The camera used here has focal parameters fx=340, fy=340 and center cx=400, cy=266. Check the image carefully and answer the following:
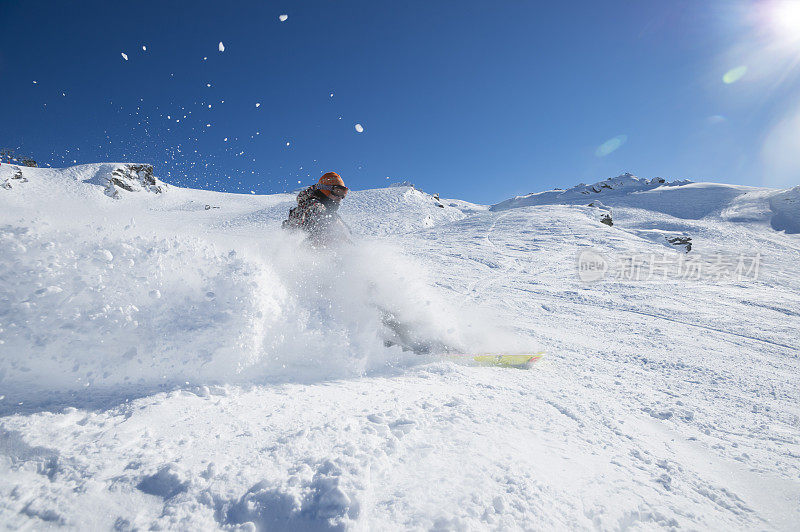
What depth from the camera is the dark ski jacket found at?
204 inches

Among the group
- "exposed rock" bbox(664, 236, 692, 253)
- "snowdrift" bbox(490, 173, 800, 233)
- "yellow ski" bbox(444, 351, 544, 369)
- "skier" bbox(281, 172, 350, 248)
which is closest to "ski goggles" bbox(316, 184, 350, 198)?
"skier" bbox(281, 172, 350, 248)

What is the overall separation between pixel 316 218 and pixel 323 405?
10.9 ft

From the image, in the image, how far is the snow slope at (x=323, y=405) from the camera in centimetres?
160

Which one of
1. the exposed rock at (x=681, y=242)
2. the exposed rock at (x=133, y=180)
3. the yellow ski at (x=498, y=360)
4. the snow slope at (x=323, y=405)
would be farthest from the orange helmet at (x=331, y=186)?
the exposed rock at (x=133, y=180)

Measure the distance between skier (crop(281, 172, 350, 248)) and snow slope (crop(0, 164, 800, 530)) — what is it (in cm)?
36

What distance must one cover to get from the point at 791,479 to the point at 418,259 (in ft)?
33.0

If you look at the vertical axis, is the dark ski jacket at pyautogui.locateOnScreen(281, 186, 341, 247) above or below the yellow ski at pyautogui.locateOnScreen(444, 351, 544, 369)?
above

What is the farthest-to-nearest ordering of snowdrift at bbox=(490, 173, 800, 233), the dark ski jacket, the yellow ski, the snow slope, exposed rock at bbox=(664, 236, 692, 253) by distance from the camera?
snowdrift at bbox=(490, 173, 800, 233) < exposed rock at bbox=(664, 236, 692, 253) < the dark ski jacket < the yellow ski < the snow slope

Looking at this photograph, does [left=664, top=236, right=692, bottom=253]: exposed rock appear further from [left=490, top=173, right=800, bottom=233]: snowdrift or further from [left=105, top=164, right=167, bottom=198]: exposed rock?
[left=105, top=164, right=167, bottom=198]: exposed rock

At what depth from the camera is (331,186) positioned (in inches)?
215

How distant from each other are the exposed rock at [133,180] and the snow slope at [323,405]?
56445mm

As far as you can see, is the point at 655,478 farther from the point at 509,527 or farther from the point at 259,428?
the point at 259,428

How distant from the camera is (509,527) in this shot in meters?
1.56

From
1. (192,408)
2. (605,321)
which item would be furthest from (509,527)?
(605,321)
